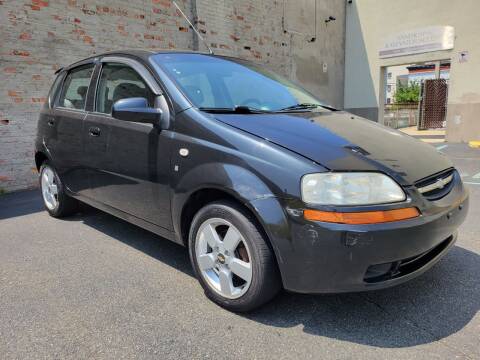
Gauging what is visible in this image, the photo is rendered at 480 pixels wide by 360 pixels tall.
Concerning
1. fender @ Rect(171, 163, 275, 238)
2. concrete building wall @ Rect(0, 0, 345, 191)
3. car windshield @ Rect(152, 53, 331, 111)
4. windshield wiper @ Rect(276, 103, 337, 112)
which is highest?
concrete building wall @ Rect(0, 0, 345, 191)

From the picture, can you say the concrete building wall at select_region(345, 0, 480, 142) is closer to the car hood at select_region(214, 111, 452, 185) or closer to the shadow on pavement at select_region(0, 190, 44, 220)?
the car hood at select_region(214, 111, 452, 185)

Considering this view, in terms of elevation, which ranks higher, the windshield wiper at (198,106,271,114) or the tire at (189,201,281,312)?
the windshield wiper at (198,106,271,114)

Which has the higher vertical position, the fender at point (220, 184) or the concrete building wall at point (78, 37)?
the concrete building wall at point (78, 37)

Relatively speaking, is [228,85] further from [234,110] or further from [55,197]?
[55,197]

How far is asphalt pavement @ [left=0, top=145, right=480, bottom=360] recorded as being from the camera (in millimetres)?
2082

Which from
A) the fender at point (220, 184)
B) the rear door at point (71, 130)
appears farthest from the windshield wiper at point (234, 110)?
the rear door at point (71, 130)

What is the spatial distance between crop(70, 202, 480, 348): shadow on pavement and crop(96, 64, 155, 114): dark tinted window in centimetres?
176

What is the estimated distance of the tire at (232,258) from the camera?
2213mm

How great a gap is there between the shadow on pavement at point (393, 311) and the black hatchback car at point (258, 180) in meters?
0.28

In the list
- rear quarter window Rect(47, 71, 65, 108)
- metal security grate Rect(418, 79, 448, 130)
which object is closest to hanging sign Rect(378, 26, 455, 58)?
metal security grate Rect(418, 79, 448, 130)

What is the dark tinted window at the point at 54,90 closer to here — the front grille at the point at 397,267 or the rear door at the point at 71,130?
the rear door at the point at 71,130

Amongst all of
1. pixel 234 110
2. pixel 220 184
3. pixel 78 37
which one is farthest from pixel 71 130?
pixel 78 37

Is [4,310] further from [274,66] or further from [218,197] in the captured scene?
[274,66]

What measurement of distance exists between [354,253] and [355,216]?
19cm
